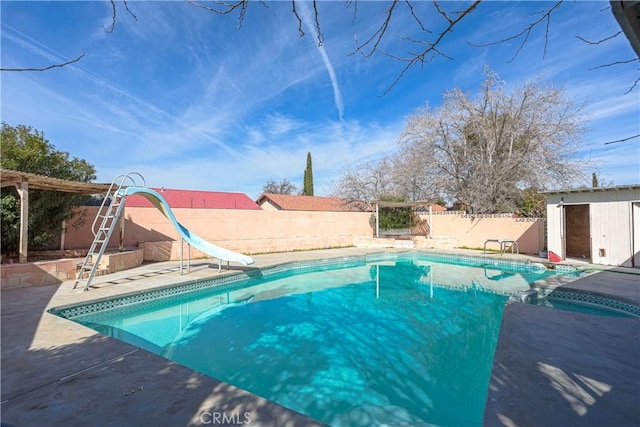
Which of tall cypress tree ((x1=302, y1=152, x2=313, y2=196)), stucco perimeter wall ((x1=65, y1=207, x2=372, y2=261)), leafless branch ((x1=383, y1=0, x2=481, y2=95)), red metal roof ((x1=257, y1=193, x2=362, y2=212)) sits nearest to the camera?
leafless branch ((x1=383, y1=0, x2=481, y2=95))

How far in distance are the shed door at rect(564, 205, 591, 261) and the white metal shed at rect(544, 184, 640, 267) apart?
2806mm

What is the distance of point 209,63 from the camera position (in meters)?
11.3

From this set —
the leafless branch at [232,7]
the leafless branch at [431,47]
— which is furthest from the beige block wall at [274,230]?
the leafless branch at [431,47]

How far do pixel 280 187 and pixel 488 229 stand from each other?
98.3ft

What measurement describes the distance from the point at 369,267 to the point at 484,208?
8.44 metres

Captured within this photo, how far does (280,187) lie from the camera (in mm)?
41719

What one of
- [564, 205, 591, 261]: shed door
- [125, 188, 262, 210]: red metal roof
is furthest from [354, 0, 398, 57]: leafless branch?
[125, 188, 262, 210]: red metal roof

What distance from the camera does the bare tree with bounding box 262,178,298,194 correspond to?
41625 millimetres

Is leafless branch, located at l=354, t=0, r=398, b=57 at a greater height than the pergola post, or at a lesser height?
greater

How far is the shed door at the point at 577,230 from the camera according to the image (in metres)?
13.3

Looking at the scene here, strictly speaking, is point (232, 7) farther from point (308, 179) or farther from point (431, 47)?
point (308, 179)

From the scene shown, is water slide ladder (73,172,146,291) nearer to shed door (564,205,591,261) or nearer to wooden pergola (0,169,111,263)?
wooden pergola (0,169,111,263)
